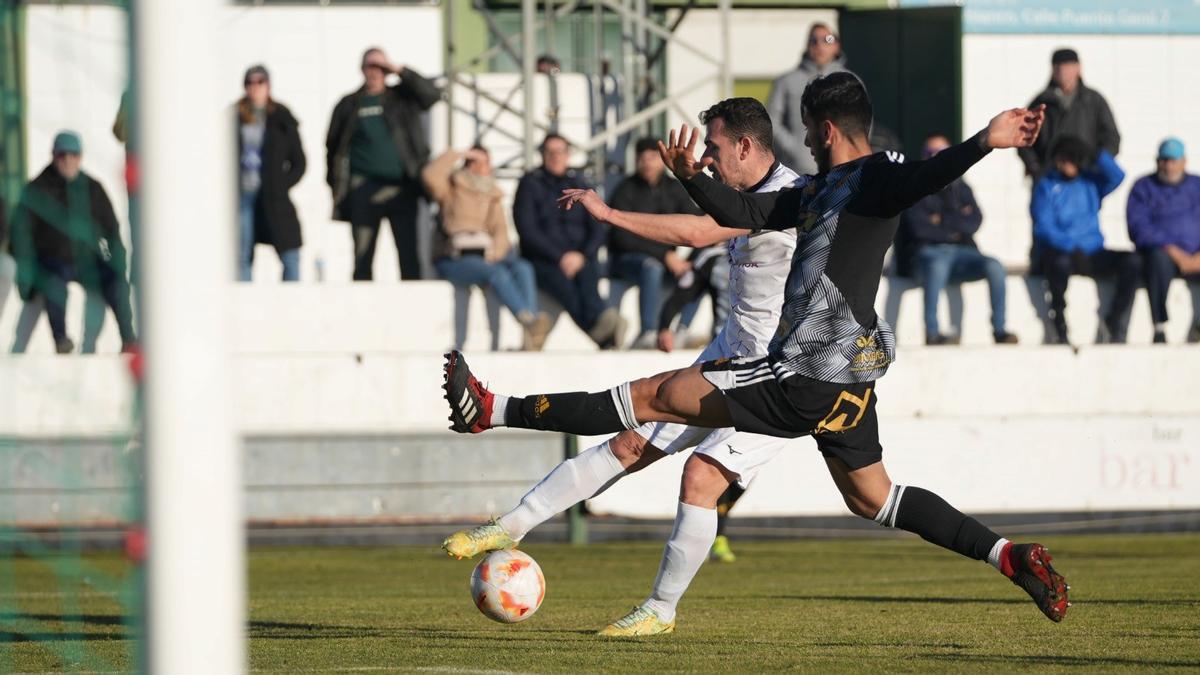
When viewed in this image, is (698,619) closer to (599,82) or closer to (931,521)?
(931,521)

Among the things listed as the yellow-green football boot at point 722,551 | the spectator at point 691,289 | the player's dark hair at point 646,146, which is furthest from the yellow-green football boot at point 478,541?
the player's dark hair at point 646,146

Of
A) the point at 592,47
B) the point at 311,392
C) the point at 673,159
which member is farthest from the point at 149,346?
the point at 592,47

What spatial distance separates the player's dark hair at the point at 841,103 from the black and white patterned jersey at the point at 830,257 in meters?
0.20

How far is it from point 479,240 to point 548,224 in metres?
0.60

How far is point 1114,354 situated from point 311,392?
6.96 m

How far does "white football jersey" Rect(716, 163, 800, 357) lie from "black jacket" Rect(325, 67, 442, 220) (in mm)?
8088

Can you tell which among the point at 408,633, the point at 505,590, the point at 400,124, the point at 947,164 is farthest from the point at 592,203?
the point at 400,124

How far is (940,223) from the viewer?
→ 53.6ft

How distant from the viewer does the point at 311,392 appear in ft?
50.1

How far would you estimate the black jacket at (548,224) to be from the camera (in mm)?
15680

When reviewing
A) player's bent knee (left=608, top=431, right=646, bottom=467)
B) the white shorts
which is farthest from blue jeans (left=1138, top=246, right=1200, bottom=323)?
player's bent knee (left=608, top=431, right=646, bottom=467)

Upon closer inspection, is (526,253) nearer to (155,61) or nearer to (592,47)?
(592,47)

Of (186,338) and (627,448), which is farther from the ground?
(186,338)

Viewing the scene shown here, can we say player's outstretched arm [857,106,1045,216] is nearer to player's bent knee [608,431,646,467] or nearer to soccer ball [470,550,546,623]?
player's bent knee [608,431,646,467]
